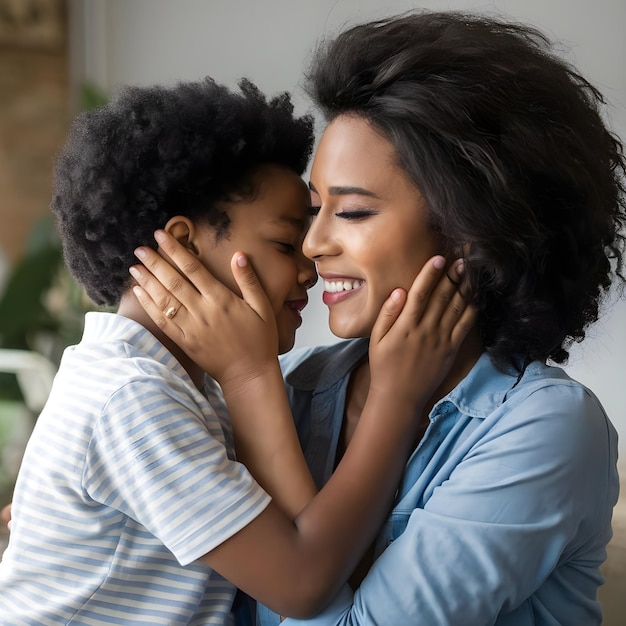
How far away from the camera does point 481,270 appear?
50.1 inches

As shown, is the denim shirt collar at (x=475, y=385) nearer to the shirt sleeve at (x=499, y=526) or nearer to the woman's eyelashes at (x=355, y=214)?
the shirt sleeve at (x=499, y=526)

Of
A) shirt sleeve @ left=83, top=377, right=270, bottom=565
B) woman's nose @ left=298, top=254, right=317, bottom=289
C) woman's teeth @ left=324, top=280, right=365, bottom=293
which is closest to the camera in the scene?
shirt sleeve @ left=83, top=377, right=270, bottom=565

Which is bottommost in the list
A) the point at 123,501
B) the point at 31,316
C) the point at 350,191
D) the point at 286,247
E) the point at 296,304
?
the point at 31,316

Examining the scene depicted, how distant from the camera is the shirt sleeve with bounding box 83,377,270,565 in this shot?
43.3 inches

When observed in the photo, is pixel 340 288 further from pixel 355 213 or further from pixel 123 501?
pixel 123 501

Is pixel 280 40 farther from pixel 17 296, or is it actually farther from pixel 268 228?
→ pixel 268 228

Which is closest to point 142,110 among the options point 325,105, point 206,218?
point 206,218

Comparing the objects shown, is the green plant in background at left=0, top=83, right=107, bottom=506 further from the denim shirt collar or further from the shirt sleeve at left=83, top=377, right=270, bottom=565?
the shirt sleeve at left=83, top=377, right=270, bottom=565

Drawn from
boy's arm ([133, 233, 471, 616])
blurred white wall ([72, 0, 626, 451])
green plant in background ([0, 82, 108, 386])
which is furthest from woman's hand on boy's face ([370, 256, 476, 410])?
blurred white wall ([72, 0, 626, 451])

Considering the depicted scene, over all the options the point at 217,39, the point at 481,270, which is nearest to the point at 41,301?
the point at 217,39

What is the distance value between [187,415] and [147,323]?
266 mm

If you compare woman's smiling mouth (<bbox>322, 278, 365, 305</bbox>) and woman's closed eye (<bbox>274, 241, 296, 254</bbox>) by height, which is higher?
woman's closed eye (<bbox>274, 241, 296, 254</bbox>)

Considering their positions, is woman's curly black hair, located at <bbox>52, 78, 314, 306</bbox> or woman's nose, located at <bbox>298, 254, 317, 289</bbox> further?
woman's nose, located at <bbox>298, 254, 317, 289</bbox>

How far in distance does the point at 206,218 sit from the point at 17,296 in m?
1.60
